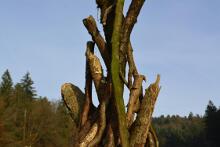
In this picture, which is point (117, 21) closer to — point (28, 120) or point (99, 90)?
point (99, 90)

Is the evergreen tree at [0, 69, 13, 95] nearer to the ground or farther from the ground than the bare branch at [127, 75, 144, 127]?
farther from the ground

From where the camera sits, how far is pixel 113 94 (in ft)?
28.9

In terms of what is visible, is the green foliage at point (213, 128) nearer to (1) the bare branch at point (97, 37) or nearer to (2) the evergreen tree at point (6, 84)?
(2) the evergreen tree at point (6, 84)

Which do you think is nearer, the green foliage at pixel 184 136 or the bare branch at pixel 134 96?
the bare branch at pixel 134 96

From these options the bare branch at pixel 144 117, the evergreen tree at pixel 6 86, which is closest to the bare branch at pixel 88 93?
the bare branch at pixel 144 117

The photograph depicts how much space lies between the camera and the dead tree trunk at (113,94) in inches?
343

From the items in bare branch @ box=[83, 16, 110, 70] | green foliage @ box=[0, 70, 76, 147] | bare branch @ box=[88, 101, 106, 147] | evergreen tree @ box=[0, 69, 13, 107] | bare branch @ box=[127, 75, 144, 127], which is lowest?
bare branch @ box=[88, 101, 106, 147]

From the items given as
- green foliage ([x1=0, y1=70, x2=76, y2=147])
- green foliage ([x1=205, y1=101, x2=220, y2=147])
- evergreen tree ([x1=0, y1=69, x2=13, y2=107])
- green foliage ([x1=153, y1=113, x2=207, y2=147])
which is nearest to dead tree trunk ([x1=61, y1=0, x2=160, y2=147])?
green foliage ([x1=0, y1=70, x2=76, y2=147])

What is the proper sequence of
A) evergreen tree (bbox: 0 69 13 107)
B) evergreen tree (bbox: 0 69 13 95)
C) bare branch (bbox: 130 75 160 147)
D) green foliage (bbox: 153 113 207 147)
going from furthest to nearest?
green foliage (bbox: 153 113 207 147) → evergreen tree (bbox: 0 69 13 95) → evergreen tree (bbox: 0 69 13 107) → bare branch (bbox: 130 75 160 147)

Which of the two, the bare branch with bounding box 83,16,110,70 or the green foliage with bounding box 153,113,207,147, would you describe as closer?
the bare branch with bounding box 83,16,110,70

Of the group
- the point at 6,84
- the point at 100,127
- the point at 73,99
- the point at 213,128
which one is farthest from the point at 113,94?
the point at 213,128

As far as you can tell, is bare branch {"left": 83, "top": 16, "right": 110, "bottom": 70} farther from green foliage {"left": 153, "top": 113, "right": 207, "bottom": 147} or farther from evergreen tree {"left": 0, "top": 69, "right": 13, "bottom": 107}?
green foliage {"left": 153, "top": 113, "right": 207, "bottom": 147}

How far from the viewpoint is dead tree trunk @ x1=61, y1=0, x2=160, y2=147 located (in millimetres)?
8703

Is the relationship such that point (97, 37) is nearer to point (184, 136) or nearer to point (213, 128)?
point (213, 128)
